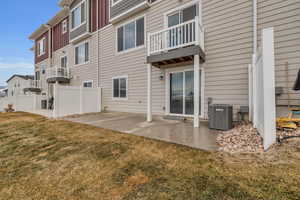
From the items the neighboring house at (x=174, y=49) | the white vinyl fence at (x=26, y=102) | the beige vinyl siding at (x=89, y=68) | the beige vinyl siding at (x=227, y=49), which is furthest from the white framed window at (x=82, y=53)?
the beige vinyl siding at (x=227, y=49)

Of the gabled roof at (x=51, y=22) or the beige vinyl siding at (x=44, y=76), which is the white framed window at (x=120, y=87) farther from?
the beige vinyl siding at (x=44, y=76)

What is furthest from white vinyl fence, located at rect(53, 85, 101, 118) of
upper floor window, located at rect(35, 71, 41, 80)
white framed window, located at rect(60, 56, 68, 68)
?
upper floor window, located at rect(35, 71, 41, 80)

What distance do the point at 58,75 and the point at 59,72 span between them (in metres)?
0.49

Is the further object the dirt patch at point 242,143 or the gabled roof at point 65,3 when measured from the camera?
the gabled roof at point 65,3

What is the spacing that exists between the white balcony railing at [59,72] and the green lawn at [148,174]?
36.4 ft

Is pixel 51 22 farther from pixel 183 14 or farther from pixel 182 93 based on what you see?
pixel 182 93

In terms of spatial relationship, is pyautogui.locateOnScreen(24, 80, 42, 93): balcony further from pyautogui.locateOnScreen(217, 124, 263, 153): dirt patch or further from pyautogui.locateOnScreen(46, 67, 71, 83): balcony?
pyautogui.locateOnScreen(217, 124, 263, 153): dirt patch

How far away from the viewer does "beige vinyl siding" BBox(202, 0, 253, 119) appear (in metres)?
5.23

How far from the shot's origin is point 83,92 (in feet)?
31.0

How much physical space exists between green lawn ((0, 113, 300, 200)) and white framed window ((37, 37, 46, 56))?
18.5 meters

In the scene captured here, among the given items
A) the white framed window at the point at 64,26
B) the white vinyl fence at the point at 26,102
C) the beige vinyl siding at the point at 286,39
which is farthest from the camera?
the white vinyl fence at the point at 26,102

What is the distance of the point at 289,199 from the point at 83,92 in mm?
10140

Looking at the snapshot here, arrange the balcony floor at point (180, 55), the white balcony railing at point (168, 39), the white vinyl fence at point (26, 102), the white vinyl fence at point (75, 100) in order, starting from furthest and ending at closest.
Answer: the white vinyl fence at point (26, 102)
the white vinyl fence at point (75, 100)
the white balcony railing at point (168, 39)
the balcony floor at point (180, 55)

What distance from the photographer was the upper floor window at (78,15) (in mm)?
11492
